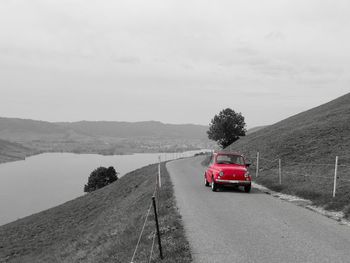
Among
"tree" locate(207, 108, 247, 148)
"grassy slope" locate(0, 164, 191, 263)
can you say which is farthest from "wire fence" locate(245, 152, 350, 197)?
"tree" locate(207, 108, 247, 148)

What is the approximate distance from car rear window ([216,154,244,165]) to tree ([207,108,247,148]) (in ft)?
163

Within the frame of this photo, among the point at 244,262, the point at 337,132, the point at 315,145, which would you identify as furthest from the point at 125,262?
the point at 337,132

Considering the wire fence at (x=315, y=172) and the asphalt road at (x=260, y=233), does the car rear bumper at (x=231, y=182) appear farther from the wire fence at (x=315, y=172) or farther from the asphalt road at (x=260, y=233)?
the wire fence at (x=315, y=172)

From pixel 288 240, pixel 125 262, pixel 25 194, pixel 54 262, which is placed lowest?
pixel 25 194

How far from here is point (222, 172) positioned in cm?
1859

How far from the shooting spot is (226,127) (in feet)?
Answer: 232

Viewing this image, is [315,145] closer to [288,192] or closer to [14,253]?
[288,192]

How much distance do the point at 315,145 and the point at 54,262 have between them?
82.3ft

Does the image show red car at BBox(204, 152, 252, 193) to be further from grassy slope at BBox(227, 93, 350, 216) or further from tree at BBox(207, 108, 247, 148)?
tree at BBox(207, 108, 247, 148)

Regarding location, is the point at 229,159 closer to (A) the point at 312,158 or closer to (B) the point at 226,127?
(A) the point at 312,158

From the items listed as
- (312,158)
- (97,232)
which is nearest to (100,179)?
(312,158)

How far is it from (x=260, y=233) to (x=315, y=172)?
15461 millimetres

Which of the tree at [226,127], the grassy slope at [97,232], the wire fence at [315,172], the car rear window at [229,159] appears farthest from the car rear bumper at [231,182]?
the tree at [226,127]

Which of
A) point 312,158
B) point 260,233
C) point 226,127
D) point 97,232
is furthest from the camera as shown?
point 226,127
